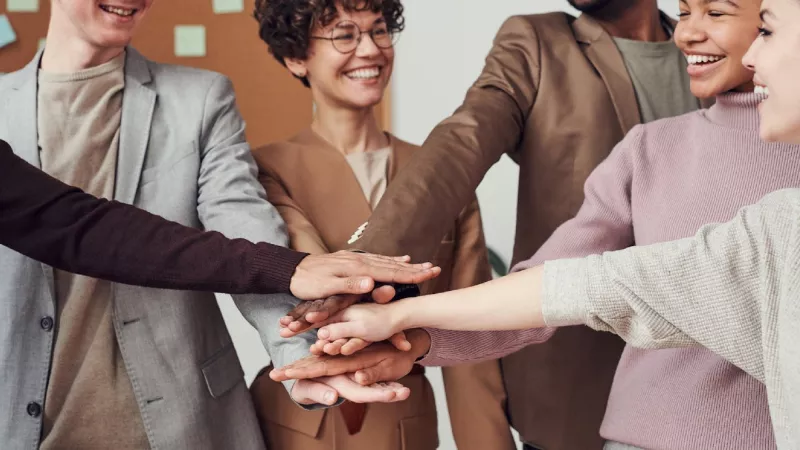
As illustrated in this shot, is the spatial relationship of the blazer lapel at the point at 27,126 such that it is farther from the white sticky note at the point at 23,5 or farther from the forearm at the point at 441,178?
the white sticky note at the point at 23,5

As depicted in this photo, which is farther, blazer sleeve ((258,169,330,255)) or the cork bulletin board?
the cork bulletin board

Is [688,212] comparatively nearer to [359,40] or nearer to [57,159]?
[359,40]

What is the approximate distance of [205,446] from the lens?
1.63m

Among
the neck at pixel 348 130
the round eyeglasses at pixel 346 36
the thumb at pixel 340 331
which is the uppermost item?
the round eyeglasses at pixel 346 36

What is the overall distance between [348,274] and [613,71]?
2.31 feet

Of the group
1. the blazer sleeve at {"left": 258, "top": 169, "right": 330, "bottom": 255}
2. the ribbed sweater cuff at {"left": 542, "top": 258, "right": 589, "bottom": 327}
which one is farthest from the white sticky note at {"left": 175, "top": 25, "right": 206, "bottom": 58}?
the ribbed sweater cuff at {"left": 542, "top": 258, "right": 589, "bottom": 327}

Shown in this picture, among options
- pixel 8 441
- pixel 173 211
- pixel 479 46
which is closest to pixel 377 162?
pixel 173 211

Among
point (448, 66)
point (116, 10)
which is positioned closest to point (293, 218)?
point (116, 10)

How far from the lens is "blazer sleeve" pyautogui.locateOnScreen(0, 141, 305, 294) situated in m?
1.50

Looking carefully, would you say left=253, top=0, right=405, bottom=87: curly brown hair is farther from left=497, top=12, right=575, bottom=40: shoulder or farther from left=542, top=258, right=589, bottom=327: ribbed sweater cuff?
left=542, top=258, right=589, bottom=327: ribbed sweater cuff

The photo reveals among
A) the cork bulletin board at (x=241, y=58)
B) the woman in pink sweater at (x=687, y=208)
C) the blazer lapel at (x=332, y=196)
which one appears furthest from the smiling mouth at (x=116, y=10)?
the cork bulletin board at (x=241, y=58)

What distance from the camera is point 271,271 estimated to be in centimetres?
151

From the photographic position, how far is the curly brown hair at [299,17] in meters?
1.90

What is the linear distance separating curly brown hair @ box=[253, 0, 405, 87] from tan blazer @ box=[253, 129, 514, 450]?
0.20 m
